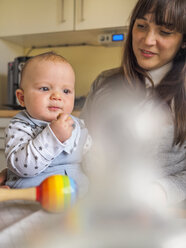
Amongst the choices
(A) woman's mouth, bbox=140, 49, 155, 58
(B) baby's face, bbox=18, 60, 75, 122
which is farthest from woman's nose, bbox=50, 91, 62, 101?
(A) woman's mouth, bbox=140, 49, 155, 58

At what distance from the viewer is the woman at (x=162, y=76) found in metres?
0.74

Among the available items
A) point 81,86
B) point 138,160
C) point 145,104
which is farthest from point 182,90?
point 81,86

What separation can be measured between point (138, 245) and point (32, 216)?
16 cm

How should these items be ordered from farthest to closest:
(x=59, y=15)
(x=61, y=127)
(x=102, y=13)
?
(x=59, y=15) → (x=102, y=13) → (x=61, y=127)

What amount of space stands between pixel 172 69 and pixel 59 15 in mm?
1251

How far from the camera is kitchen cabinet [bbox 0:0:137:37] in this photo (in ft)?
5.75

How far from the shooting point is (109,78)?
3.07ft

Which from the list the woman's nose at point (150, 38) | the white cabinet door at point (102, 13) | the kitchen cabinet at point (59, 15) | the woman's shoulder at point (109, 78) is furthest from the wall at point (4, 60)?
the woman's nose at point (150, 38)

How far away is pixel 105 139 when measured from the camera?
31.7 inches

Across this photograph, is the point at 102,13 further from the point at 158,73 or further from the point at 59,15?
the point at 158,73

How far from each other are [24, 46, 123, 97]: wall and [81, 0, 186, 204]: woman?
3.53 feet

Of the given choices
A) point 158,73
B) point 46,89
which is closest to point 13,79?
point 158,73

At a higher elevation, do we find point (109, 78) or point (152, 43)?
point (152, 43)

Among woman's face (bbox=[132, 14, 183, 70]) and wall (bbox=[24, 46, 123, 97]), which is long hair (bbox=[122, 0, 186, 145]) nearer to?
woman's face (bbox=[132, 14, 183, 70])
